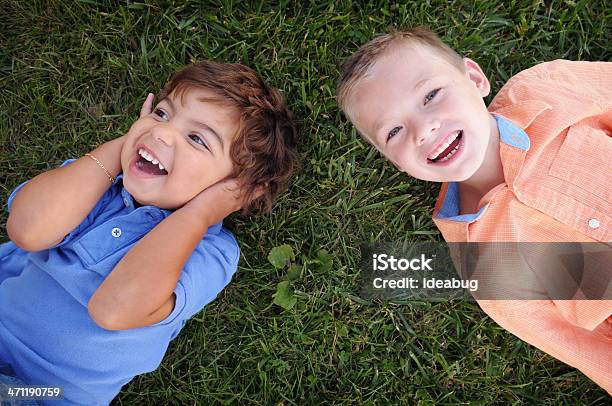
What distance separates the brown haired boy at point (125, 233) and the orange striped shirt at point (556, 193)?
98 centimetres

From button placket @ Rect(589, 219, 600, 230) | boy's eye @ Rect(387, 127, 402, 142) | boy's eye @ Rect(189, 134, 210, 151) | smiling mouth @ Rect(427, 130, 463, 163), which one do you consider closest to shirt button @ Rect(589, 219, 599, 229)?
button placket @ Rect(589, 219, 600, 230)

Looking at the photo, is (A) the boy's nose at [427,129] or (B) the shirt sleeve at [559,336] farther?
(B) the shirt sleeve at [559,336]

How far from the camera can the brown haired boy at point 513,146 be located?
2.07 m

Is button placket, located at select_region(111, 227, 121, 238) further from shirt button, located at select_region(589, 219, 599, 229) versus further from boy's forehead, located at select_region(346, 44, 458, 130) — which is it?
shirt button, located at select_region(589, 219, 599, 229)

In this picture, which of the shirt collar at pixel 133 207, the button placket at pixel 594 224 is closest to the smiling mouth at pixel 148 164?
the shirt collar at pixel 133 207

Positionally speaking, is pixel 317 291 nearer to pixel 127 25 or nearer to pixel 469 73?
pixel 469 73

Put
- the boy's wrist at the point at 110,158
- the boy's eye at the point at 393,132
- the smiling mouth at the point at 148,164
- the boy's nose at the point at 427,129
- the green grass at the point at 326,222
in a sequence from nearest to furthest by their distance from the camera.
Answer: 1. the boy's nose at the point at 427,129
2. the boy's eye at the point at 393,132
3. the smiling mouth at the point at 148,164
4. the boy's wrist at the point at 110,158
5. the green grass at the point at 326,222

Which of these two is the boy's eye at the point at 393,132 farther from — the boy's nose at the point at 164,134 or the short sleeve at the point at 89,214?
the short sleeve at the point at 89,214

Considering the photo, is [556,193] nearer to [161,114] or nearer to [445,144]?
[445,144]

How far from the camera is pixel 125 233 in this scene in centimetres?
228

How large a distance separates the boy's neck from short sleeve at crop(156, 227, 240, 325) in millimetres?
1027

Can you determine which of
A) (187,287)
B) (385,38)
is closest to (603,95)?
(385,38)

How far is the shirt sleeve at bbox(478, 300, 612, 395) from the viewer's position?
2.30m

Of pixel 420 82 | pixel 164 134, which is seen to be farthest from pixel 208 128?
pixel 420 82
